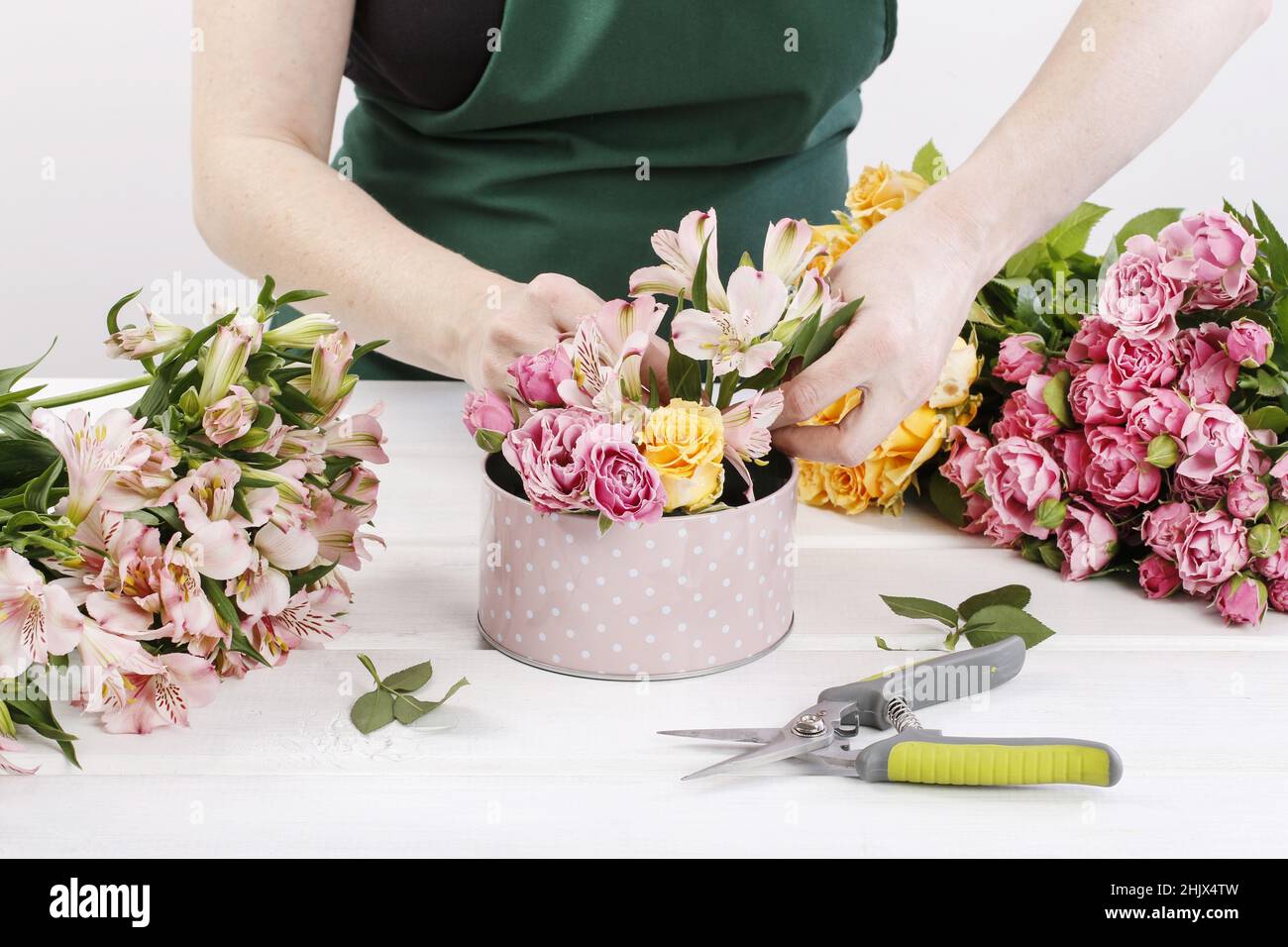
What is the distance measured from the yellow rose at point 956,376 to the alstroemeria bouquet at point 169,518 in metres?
0.39

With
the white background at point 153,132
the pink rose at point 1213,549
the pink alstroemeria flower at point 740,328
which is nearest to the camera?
the pink alstroemeria flower at point 740,328

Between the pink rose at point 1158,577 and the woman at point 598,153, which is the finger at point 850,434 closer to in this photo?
the woman at point 598,153

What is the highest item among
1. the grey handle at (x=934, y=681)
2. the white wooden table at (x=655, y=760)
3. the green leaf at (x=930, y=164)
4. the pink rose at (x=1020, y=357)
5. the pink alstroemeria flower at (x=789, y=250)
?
the green leaf at (x=930, y=164)

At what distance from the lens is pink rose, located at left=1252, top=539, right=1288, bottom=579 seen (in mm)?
795

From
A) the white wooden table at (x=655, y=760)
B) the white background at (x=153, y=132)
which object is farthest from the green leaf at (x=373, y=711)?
the white background at (x=153, y=132)

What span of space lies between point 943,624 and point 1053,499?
0.12 m

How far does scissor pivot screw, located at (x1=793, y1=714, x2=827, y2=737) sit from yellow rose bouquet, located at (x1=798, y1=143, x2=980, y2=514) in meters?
0.25

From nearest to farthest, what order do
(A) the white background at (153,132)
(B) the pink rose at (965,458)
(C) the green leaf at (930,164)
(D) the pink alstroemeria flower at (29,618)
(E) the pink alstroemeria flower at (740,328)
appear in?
(D) the pink alstroemeria flower at (29,618) → (E) the pink alstroemeria flower at (740,328) → (B) the pink rose at (965,458) → (C) the green leaf at (930,164) → (A) the white background at (153,132)

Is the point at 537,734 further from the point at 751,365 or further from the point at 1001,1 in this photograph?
the point at 1001,1

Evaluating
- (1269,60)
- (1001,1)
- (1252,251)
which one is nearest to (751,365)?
(1252,251)

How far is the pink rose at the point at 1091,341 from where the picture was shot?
2.74 feet

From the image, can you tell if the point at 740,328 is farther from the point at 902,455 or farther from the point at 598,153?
the point at 598,153

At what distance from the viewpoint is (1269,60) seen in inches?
86.4

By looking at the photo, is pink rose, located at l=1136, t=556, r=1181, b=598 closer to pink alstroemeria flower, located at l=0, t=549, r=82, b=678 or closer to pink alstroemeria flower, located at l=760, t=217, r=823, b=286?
pink alstroemeria flower, located at l=760, t=217, r=823, b=286
